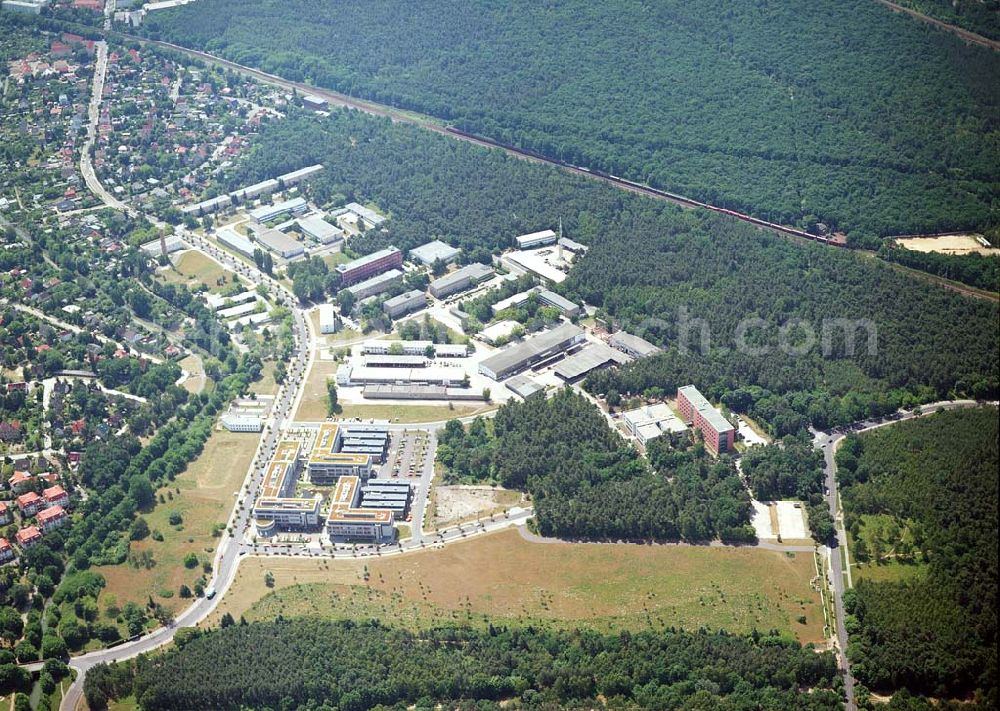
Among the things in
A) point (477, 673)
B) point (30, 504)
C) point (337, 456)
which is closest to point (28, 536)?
point (30, 504)

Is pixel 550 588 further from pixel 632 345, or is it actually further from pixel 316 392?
pixel 316 392

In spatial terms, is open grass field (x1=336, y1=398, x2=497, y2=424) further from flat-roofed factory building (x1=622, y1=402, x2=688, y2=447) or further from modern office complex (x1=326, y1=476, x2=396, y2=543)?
modern office complex (x1=326, y1=476, x2=396, y2=543)

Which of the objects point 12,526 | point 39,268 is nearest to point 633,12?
point 39,268

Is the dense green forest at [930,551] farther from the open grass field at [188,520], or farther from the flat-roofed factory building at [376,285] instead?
the flat-roofed factory building at [376,285]

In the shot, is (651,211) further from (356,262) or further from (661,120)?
(356,262)

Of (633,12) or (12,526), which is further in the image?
(633,12)

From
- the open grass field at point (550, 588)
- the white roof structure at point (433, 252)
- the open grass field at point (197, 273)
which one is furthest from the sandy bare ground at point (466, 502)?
the open grass field at point (197, 273)
